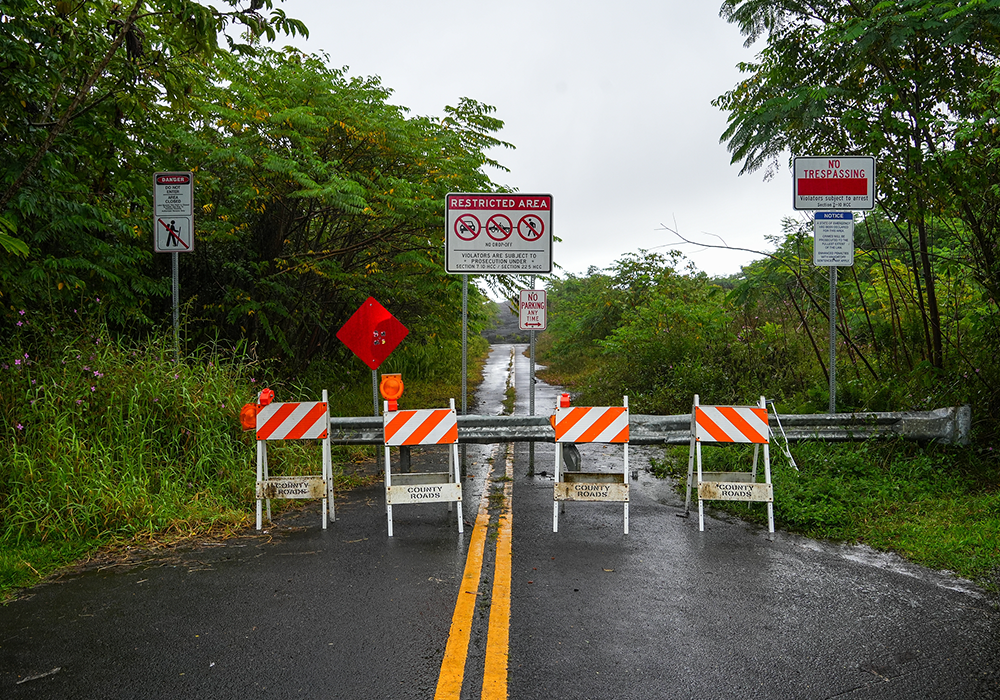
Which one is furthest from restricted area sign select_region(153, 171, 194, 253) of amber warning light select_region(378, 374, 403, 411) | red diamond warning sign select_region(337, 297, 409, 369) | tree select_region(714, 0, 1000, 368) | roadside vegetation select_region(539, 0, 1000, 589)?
tree select_region(714, 0, 1000, 368)

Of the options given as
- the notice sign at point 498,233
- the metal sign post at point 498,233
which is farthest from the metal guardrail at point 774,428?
the notice sign at point 498,233

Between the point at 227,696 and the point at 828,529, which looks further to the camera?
the point at 828,529

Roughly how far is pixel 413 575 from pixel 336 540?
134cm

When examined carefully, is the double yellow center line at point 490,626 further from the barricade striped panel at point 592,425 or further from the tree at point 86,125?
the tree at point 86,125

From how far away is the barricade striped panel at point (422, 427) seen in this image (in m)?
7.36

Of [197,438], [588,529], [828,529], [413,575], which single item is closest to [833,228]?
[828,529]

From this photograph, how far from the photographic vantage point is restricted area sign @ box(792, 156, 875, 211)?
913 cm

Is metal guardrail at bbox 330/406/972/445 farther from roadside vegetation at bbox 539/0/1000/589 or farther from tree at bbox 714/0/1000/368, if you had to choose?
tree at bbox 714/0/1000/368

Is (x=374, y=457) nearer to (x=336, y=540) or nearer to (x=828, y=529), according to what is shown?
(x=336, y=540)

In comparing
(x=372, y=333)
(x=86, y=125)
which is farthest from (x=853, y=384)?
(x=86, y=125)

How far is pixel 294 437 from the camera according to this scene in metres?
7.48

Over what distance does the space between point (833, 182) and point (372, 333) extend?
652 centimetres

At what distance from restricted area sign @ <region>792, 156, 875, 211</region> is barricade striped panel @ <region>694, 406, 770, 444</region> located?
3.47 meters

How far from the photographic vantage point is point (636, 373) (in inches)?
653
